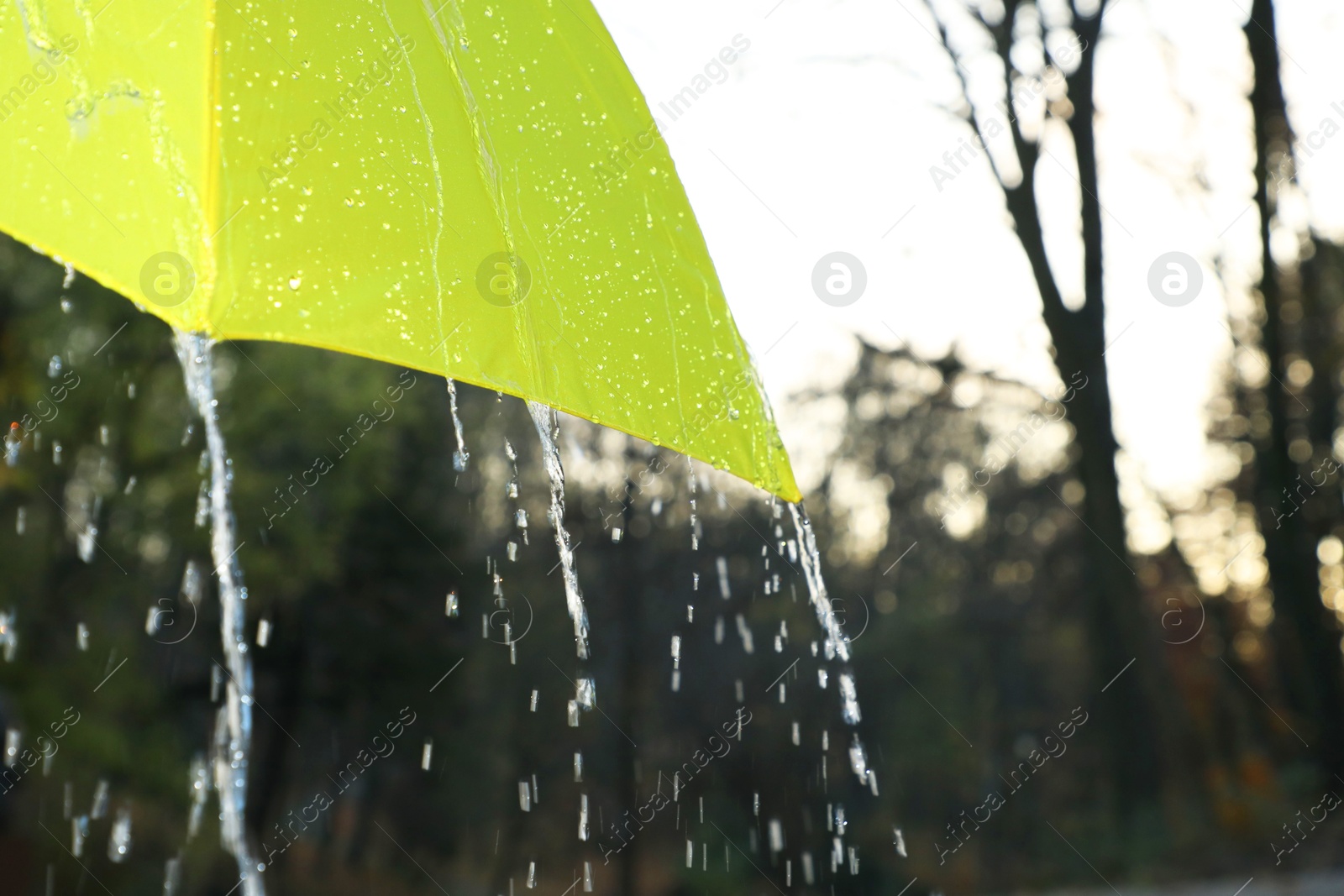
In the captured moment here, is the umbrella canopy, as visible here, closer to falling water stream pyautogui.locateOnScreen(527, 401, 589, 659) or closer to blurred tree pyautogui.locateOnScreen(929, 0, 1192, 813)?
falling water stream pyautogui.locateOnScreen(527, 401, 589, 659)

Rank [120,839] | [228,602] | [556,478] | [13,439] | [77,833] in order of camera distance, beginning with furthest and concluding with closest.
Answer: [120,839] < [77,833] < [13,439] < [556,478] < [228,602]

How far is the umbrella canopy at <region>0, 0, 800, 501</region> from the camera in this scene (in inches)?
65.9

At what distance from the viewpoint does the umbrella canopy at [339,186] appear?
5.49 feet

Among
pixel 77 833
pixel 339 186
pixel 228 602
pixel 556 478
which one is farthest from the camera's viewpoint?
pixel 77 833

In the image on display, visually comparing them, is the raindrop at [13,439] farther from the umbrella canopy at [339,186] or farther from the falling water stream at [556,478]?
the umbrella canopy at [339,186]

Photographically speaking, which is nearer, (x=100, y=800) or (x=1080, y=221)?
(x=1080, y=221)

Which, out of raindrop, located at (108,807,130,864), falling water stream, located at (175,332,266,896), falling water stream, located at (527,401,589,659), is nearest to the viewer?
falling water stream, located at (175,332,266,896)

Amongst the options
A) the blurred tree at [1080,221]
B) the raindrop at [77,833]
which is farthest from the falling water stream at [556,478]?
the raindrop at [77,833]

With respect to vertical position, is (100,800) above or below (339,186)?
below

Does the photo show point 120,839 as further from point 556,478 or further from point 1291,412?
point 1291,412

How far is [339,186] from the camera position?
1725 mm

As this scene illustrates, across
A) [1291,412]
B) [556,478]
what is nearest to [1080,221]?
[1291,412]

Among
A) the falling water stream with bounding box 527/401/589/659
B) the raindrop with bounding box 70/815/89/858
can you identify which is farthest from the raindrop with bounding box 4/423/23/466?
the falling water stream with bounding box 527/401/589/659

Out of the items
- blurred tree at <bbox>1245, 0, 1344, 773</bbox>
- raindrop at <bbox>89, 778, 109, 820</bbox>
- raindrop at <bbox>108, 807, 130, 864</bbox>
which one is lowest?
raindrop at <bbox>108, 807, 130, 864</bbox>
